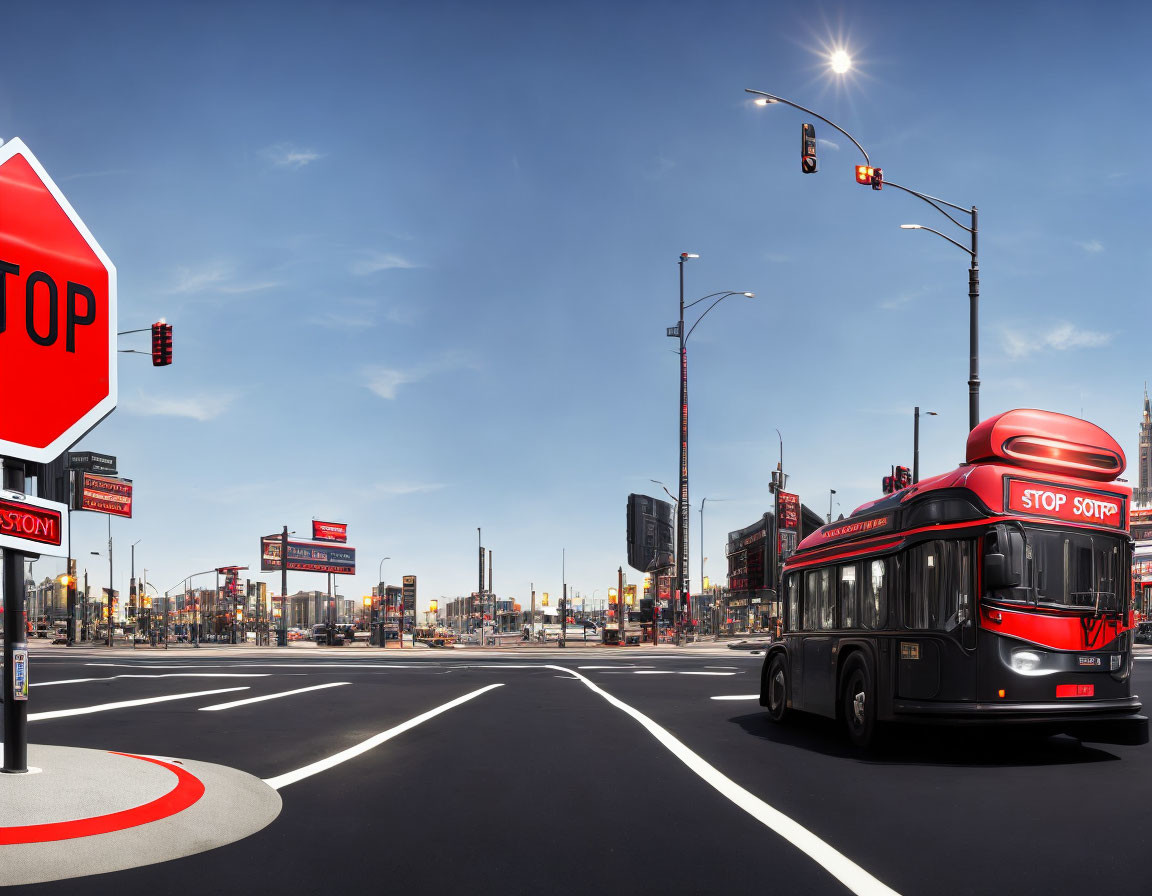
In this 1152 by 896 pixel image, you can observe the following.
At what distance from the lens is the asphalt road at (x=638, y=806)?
5.94m

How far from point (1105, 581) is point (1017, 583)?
1376 mm

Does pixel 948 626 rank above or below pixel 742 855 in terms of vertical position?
above

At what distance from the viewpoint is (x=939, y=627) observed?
11.0 meters

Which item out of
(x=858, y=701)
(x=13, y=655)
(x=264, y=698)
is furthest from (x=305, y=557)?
(x=13, y=655)

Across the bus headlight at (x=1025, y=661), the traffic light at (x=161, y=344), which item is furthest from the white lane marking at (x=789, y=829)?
the traffic light at (x=161, y=344)

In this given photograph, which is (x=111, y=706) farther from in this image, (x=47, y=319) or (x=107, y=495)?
(x=107, y=495)

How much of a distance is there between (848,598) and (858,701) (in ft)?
4.65

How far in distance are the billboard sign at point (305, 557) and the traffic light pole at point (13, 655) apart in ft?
316

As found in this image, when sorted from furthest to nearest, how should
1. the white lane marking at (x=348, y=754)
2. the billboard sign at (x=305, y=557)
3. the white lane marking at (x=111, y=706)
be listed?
the billboard sign at (x=305, y=557) < the white lane marking at (x=111, y=706) < the white lane marking at (x=348, y=754)

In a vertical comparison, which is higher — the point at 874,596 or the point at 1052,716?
the point at 874,596

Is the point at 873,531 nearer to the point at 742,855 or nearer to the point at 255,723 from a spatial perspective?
the point at 742,855

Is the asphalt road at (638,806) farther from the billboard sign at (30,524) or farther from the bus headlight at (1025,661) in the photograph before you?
the billboard sign at (30,524)

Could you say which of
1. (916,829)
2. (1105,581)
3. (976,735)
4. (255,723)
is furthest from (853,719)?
(255,723)

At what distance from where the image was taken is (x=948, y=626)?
1093 centimetres
